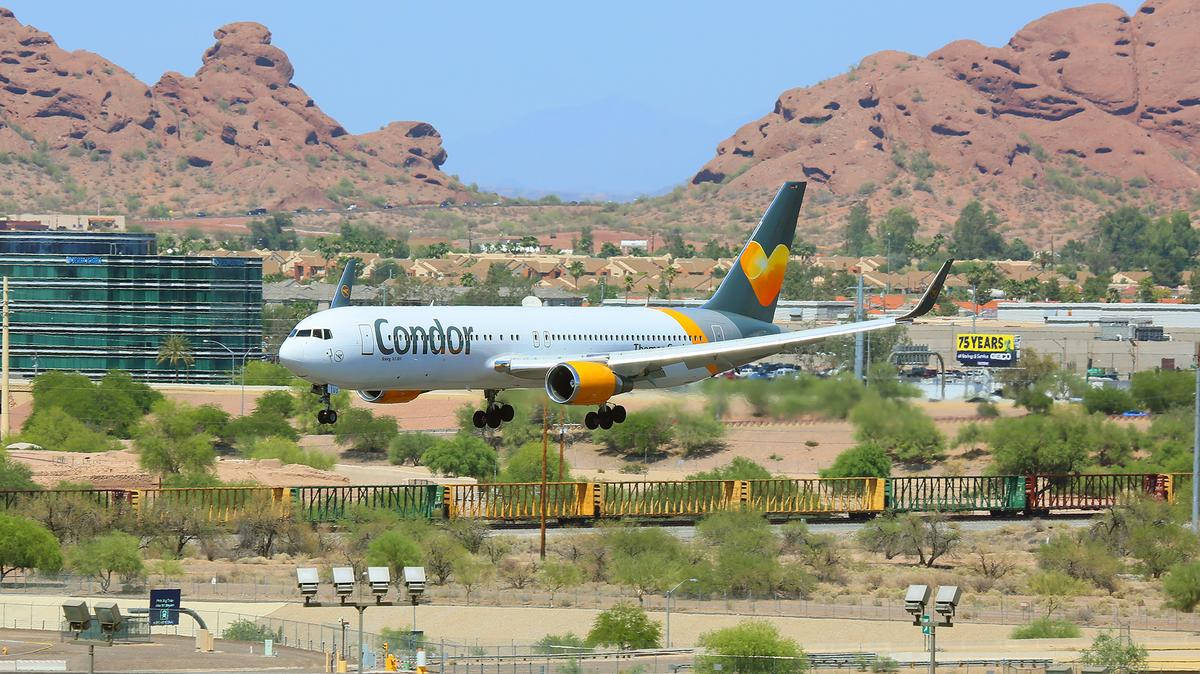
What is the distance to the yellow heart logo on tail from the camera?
8962 cm

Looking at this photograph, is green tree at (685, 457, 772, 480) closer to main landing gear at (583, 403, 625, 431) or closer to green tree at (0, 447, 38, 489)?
green tree at (0, 447, 38, 489)

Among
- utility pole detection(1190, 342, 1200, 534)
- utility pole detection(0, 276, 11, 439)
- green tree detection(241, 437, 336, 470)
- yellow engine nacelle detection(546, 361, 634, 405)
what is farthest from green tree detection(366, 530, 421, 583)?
utility pole detection(0, 276, 11, 439)

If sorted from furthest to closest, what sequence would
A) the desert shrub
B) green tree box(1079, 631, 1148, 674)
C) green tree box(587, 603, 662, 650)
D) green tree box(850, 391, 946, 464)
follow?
green tree box(850, 391, 946, 464), the desert shrub, green tree box(587, 603, 662, 650), green tree box(1079, 631, 1148, 674)

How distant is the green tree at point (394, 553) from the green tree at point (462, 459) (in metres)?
43.2

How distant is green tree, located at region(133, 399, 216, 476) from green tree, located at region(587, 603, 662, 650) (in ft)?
207

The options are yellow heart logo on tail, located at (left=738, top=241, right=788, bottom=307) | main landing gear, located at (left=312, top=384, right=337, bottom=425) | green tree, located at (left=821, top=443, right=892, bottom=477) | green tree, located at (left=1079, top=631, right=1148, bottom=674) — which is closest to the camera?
main landing gear, located at (left=312, top=384, right=337, bottom=425)

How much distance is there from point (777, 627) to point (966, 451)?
62.6 m

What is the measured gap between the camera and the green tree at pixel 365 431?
597 feet

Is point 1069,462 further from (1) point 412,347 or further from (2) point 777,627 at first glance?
(1) point 412,347

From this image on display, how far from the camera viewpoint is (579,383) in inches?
2953

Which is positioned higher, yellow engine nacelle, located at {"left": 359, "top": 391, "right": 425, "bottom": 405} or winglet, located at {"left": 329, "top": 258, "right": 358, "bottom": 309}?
winglet, located at {"left": 329, "top": 258, "right": 358, "bottom": 309}

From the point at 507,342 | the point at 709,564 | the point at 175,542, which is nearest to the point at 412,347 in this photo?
the point at 507,342

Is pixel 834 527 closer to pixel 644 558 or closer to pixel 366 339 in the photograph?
pixel 644 558

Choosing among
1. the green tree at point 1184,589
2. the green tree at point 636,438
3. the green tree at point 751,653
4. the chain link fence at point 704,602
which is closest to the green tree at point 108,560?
the chain link fence at point 704,602
